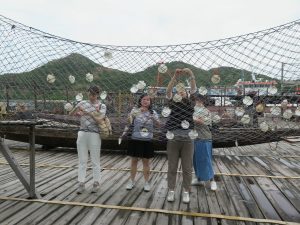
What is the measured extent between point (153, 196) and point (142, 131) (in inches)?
34.0

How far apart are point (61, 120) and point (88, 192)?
40.9 inches

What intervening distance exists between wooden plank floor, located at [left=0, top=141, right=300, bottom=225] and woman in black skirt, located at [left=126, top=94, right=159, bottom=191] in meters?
0.43

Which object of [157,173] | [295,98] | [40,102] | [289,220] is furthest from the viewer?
[157,173]

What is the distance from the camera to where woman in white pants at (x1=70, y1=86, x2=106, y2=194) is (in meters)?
4.25

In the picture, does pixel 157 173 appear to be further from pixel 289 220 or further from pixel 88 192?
pixel 289 220

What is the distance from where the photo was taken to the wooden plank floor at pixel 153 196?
3846 millimetres

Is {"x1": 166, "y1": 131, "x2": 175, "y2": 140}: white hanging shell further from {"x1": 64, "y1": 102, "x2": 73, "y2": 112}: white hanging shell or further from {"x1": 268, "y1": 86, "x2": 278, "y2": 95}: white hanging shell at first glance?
{"x1": 64, "y1": 102, "x2": 73, "y2": 112}: white hanging shell

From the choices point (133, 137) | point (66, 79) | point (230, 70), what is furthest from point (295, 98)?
point (66, 79)

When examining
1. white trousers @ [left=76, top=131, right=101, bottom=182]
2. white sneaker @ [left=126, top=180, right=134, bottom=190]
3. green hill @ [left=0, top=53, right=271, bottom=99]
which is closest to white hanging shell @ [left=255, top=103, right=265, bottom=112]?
green hill @ [left=0, top=53, right=271, bottom=99]

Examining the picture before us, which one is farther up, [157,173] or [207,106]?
[207,106]

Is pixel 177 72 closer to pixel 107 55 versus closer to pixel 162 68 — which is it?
pixel 162 68

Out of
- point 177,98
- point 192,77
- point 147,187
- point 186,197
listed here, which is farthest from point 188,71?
point 147,187

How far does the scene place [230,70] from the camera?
12.3 feet

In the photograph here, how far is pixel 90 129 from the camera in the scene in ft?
14.3
